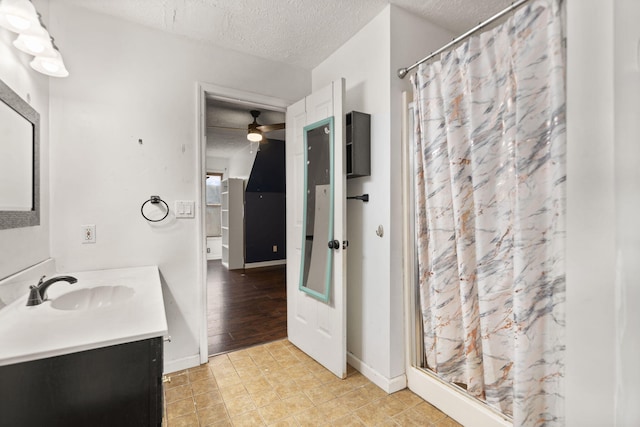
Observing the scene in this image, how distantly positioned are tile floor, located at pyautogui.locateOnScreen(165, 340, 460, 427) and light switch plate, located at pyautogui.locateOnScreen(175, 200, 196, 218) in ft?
3.74

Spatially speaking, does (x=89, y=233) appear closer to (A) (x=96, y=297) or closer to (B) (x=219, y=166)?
(A) (x=96, y=297)

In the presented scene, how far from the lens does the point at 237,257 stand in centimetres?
573

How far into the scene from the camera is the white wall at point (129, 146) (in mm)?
1803

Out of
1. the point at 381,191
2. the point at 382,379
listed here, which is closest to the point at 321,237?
the point at 381,191

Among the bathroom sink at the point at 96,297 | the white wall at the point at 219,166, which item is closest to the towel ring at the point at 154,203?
the bathroom sink at the point at 96,297

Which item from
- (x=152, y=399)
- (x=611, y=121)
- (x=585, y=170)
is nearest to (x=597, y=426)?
(x=585, y=170)

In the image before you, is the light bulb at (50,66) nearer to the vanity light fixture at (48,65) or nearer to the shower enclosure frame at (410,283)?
the vanity light fixture at (48,65)

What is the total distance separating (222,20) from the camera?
195cm

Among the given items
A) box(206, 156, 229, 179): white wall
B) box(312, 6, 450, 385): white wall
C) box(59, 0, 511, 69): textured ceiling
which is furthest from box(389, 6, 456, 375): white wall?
box(206, 156, 229, 179): white wall

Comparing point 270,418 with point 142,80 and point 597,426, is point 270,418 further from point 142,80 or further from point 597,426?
point 142,80

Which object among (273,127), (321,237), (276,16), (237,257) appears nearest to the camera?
(276,16)

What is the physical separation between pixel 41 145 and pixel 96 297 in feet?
3.09

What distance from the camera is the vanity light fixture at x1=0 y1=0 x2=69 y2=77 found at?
116cm

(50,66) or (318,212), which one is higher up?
(50,66)
